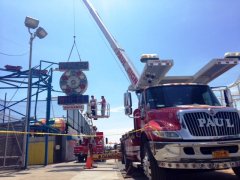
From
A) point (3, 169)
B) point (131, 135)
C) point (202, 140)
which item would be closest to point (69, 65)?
point (3, 169)

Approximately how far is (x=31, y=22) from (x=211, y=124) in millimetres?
14410

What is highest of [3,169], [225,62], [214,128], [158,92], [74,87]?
[74,87]

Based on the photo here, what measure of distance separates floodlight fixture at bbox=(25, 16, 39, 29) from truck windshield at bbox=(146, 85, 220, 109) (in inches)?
470

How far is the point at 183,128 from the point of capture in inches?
269

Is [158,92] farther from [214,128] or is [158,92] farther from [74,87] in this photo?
[74,87]

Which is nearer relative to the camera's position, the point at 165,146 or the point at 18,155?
the point at 165,146

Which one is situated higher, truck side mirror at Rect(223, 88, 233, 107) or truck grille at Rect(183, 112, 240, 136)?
truck side mirror at Rect(223, 88, 233, 107)

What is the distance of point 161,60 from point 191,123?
2771 millimetres

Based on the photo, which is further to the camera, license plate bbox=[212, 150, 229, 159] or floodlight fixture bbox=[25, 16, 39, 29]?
floodlight fixture bbox=[25, 16, 39, 29]

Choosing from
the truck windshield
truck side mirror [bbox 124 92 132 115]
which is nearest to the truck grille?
the truck windshield

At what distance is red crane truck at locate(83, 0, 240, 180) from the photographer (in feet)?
21.7

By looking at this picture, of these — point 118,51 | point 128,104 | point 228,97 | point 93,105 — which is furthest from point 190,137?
point 93,105

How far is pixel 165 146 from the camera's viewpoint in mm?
6805

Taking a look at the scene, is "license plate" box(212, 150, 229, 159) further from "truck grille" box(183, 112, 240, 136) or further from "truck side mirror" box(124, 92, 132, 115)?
"truck side mirror" box(124, 92, 132, 115)
